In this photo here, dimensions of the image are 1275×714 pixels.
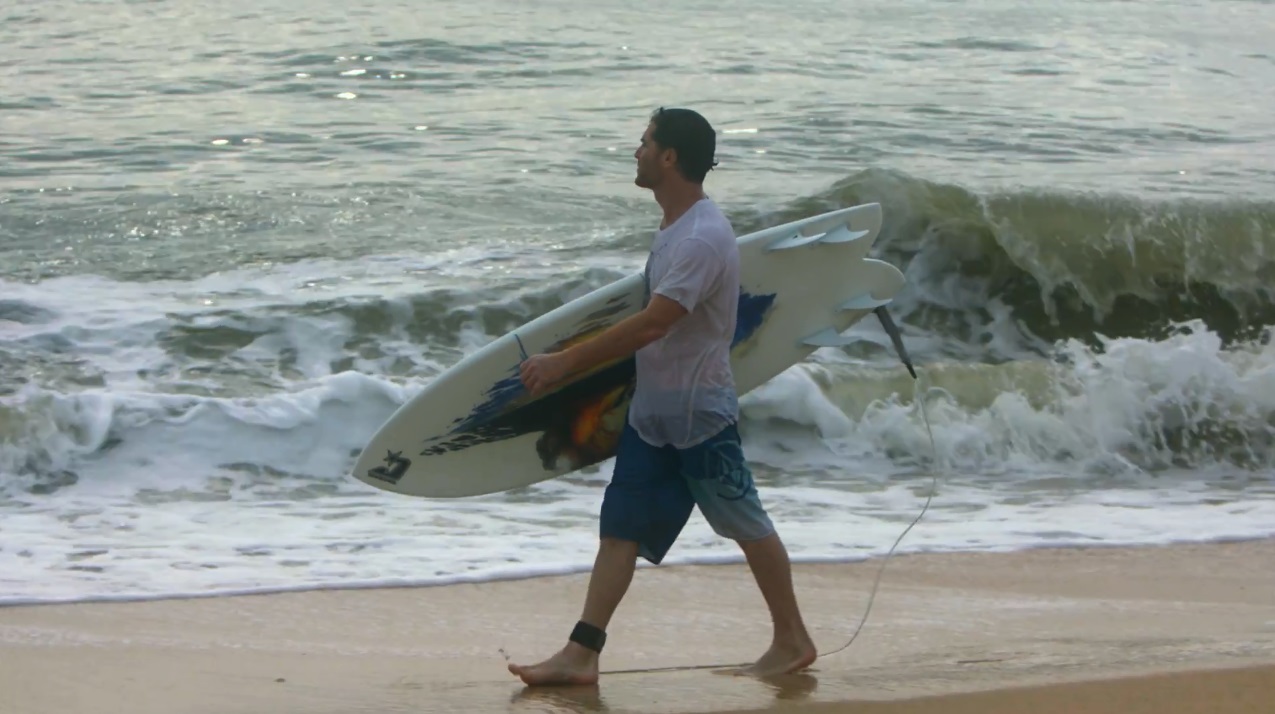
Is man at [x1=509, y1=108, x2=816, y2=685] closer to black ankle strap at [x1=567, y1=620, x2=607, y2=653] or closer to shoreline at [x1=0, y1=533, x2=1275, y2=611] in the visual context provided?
black ankle strap at [x1=567, y1=620, x2=607, y2=653]

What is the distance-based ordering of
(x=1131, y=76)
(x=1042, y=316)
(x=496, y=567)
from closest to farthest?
(x=496, y=567)
(x=1042, y=316)
(x=1131, y=76)

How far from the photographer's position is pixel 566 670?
137 inches

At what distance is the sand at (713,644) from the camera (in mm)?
3393

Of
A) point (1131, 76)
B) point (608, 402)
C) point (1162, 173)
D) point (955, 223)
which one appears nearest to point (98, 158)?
point (955, 223)

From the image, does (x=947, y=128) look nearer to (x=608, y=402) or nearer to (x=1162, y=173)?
(x=1162, y=173)

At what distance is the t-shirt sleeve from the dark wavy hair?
0.17 m

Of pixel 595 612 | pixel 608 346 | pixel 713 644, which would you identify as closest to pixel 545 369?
pixel 608 346

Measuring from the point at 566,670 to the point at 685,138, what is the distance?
1199 millimetres

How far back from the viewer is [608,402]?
13.3 ft

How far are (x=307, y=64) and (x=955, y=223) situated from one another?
29.6 ft

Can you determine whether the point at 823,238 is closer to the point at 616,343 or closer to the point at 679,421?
the point at 679,421

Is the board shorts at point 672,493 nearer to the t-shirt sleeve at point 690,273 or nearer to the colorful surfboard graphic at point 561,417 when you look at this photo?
the t-shirt sleeve at point 690,273

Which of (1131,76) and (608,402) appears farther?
(1131,76)

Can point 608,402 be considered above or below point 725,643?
above
